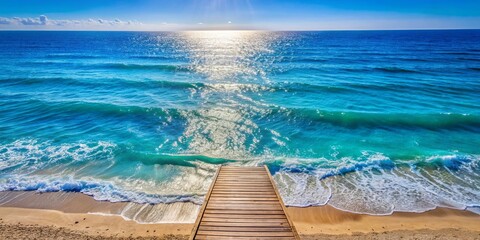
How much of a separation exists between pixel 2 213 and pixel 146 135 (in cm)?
781

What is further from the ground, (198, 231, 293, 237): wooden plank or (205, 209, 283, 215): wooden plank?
(198, 231, 293, 237): wooden plank

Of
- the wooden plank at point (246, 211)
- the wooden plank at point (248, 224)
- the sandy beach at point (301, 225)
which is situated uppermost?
the wooden plank at point (248, 224)

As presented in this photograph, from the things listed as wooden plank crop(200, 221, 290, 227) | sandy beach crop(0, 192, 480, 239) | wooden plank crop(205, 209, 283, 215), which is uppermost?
wooden plank crop(200, 221, 290, 227)

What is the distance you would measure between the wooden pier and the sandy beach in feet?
5.86

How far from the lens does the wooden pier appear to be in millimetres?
5871

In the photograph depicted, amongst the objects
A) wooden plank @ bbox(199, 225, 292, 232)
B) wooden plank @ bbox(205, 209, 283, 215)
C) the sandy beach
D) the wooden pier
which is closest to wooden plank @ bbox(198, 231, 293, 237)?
the wooden pier

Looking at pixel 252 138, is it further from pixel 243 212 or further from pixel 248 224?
pixel 248 224

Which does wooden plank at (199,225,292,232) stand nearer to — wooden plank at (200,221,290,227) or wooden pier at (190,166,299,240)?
wooden pier at (190,166,299,240)

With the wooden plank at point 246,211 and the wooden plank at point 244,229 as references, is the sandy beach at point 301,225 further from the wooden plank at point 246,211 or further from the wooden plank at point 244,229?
the wooden plank at point 244,229

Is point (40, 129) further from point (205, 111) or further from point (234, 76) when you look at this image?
point (234, 76)

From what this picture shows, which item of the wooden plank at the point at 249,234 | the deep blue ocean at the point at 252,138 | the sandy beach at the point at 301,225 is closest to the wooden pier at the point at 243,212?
the wooden plank at the point at 249,234

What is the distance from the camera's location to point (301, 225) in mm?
8680

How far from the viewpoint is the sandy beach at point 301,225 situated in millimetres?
7980

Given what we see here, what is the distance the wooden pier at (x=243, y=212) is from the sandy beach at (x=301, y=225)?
5.86 ft
